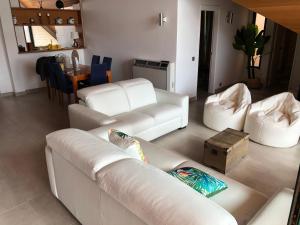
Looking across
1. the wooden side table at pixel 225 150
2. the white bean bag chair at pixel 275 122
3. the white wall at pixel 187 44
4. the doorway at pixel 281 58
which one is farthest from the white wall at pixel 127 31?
the doorway at pixel 281 58

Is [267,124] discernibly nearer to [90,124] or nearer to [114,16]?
[90,124]

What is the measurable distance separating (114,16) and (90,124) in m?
4.02

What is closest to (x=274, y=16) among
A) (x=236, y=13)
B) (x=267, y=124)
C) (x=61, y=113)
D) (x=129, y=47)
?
(x=267, y=124)

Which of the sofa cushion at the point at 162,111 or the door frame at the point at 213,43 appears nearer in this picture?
the sofa cushion at the point at 162,111

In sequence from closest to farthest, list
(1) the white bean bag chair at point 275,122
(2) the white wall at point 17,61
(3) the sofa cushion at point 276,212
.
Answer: (3) the sofa cushion at point 276,212, (1) the white bean bag chair at point 275,122, (2) the white wall at point 17,61

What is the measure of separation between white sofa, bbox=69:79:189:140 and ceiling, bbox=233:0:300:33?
81.2 inches

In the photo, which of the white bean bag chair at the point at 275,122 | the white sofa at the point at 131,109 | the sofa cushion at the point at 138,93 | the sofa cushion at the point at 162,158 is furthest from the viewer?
the sofa cushion at the point at 138,93

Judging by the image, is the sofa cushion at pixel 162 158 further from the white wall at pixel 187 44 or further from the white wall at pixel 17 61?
the white wall at pixel 17 61

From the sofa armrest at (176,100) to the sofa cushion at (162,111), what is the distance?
0.33ft

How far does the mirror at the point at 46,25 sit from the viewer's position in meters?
5.98

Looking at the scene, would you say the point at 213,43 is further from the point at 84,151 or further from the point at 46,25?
the point at 84,151

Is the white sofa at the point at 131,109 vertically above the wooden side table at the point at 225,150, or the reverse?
the white sofa at the point at 131,109

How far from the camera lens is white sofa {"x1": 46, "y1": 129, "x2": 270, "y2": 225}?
1.15 m

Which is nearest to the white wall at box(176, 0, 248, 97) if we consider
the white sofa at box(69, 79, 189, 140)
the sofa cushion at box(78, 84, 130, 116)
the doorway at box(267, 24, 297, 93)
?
the doorway at box(267, 24, 297, 93)
